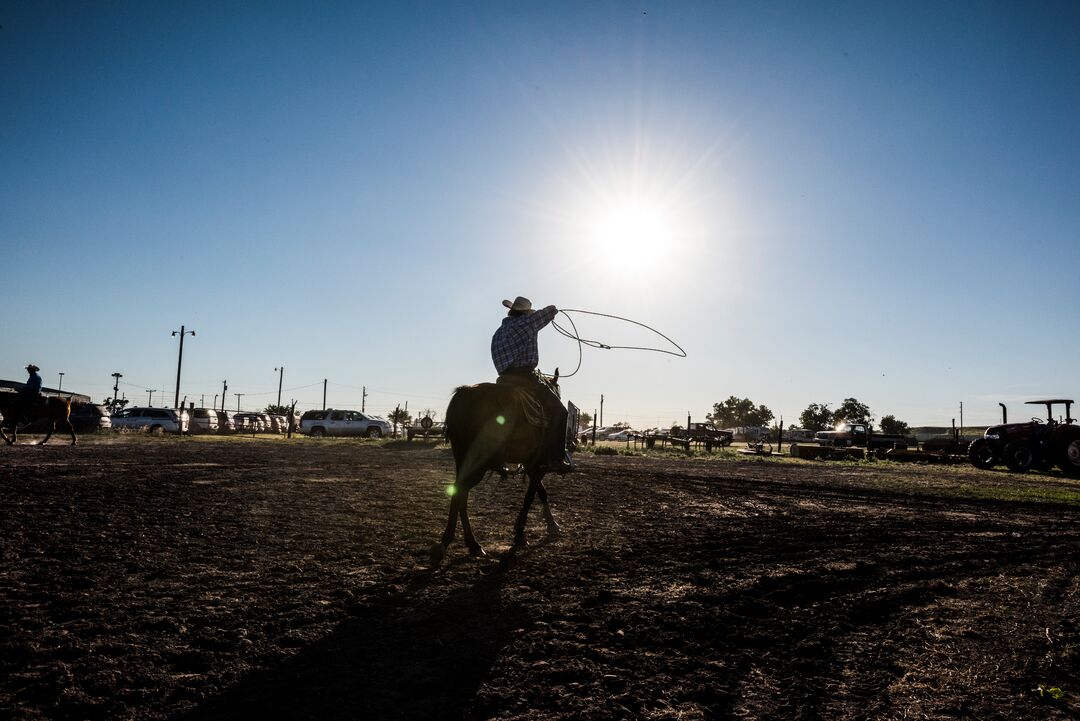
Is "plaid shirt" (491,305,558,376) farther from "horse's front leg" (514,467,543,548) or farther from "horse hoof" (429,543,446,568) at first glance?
"horse hoof" (429,543,446,568)

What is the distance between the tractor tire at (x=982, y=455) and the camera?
24.4 meters

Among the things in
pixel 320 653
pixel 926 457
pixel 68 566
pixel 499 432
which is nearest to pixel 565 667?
pixel 320 653

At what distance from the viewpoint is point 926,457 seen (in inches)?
1160

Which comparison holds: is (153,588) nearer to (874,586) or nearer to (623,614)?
(623,614)

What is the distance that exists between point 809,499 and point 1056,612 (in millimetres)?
7387

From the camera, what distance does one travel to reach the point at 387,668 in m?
3.01

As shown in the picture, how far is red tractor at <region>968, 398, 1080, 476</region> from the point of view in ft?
69.1

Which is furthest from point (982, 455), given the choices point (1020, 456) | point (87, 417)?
point (87, 417)

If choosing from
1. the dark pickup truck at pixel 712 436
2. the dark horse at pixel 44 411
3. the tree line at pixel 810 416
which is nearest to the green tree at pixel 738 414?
the tree line at pixel 810 416

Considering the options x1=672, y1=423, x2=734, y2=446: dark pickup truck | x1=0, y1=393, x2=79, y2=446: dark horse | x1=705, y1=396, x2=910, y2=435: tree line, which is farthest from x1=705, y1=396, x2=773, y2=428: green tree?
x1=0, y1=393, x2=79, y2=446: dark horse

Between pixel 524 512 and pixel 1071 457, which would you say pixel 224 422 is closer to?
pixel 524 512

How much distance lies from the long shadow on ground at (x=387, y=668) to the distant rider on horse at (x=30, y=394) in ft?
66.3

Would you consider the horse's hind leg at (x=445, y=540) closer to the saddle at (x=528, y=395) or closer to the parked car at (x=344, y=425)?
the saddle at (x=528, y=395)

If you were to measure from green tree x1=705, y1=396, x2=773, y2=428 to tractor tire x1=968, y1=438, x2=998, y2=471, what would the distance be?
120150mm
